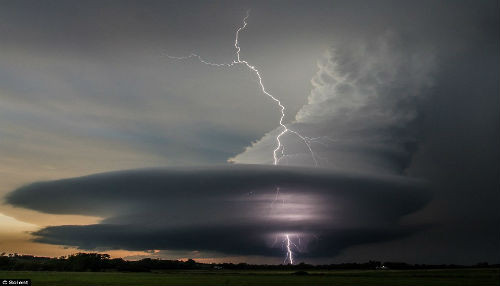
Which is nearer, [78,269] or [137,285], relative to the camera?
[137,285]

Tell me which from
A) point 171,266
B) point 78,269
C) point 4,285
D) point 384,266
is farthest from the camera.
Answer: point 171,266

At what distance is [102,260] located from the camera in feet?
512

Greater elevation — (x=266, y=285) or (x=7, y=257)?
(x=7, y=257)

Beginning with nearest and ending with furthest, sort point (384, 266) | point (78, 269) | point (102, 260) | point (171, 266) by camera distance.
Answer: point (78, 269) → point (102, 260) → point (384, 266) → point (171, 266)

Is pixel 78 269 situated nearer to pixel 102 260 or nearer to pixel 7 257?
pixel 102 260

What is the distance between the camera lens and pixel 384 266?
568 feet

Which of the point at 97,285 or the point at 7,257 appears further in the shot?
the point at 7,257

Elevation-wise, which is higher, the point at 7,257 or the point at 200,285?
the point at 7,257

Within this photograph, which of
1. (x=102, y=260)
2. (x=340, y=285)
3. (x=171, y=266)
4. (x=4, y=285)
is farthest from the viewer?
(x=171, y=266)

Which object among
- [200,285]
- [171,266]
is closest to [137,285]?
[200,285]

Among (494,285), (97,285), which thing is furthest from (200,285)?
(494,285)

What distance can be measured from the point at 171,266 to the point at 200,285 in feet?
424

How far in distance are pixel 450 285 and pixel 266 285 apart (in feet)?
78.7

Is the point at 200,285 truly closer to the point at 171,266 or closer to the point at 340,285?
the point at 340,285
